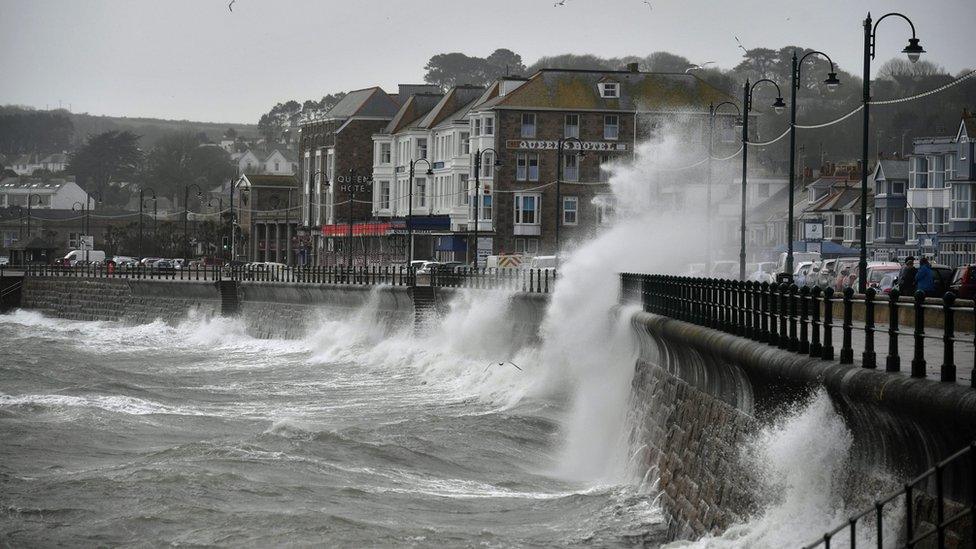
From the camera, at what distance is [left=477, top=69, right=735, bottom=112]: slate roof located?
3027 inches

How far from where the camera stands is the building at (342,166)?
322 ft

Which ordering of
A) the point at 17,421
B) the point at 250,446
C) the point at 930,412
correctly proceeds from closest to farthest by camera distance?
the point at 930,412, the point at 250,446, the point at 17,421

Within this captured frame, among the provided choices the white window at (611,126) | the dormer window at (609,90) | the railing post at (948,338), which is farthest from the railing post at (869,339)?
the dormer window at (609,90)

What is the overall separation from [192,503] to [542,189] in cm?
5801

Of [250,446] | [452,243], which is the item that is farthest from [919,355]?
[452,243]

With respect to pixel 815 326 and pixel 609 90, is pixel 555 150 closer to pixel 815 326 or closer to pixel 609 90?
pixel 609 90

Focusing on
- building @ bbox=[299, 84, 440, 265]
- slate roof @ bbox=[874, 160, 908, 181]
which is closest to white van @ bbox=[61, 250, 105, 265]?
building @ bbox=[299, 84, 440, 265]

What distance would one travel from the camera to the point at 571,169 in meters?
76.6

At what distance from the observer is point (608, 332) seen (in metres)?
26.9

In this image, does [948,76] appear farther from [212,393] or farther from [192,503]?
[192,503]

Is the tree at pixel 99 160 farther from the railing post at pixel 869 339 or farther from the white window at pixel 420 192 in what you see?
the railing post at pixel 869 339

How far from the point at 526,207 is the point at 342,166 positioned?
1035 inches

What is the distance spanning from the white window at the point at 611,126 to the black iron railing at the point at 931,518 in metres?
67.4

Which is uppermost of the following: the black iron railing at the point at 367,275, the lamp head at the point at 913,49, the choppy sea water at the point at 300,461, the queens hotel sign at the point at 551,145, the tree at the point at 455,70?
the tree at the point at 455,70
